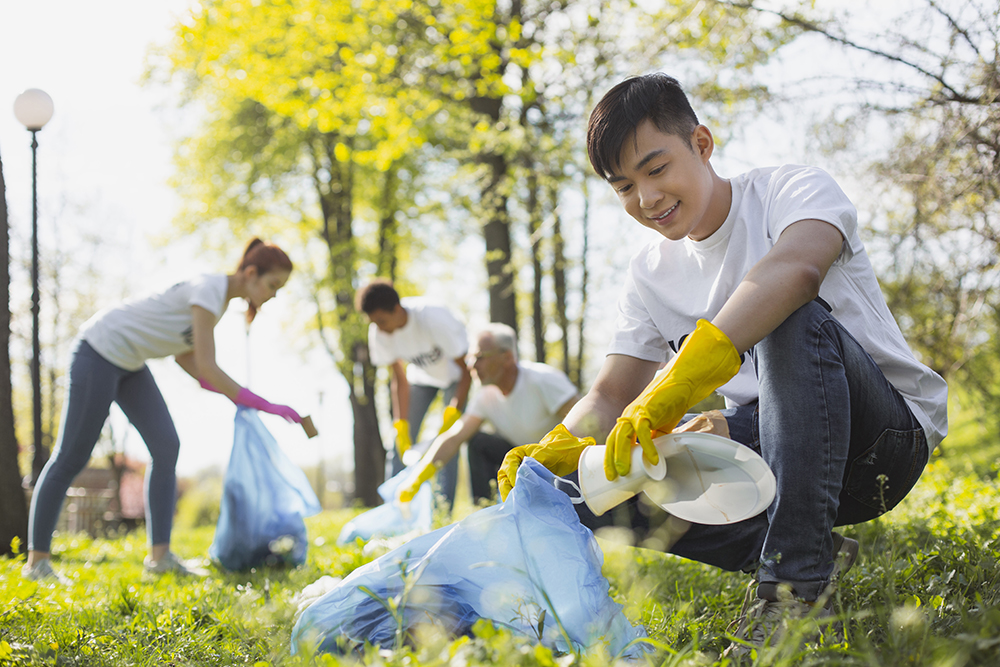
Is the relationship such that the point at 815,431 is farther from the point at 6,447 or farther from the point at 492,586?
the point at 6,447

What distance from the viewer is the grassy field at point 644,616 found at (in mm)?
972

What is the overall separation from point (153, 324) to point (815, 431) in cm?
289

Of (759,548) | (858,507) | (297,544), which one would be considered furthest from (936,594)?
(297,544)

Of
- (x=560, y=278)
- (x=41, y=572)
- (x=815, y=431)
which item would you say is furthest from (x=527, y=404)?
(x=560, y=278)

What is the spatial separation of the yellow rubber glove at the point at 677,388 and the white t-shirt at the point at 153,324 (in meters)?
2.50

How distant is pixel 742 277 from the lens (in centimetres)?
170

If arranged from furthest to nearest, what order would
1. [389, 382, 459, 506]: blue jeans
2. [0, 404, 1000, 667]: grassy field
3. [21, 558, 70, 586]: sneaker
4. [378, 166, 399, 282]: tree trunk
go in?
[378, 166, 399, 282]: tree trunk → [389, 382, 459, 506]: blue jeans → [21, 558, 70, 586]: sneaker → [0, 404, 1000, 667]: grassy field

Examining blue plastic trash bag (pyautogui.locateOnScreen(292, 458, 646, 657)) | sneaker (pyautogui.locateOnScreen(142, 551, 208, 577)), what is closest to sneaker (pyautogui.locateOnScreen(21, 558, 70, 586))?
sneaker (pyautogui.locateOnScreen(142, 551, 208, 577))

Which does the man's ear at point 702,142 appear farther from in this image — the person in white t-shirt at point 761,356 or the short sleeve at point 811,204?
the short sleeve at point 811,204

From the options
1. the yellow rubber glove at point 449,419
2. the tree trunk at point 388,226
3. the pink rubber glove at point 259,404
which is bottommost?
the yellow rubber glove at point 449,419

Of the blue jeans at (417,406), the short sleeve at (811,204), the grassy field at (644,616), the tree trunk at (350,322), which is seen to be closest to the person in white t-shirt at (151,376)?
the grassy field at (644,616)

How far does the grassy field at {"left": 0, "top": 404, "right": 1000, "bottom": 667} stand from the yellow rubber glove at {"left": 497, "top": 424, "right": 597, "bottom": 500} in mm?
309

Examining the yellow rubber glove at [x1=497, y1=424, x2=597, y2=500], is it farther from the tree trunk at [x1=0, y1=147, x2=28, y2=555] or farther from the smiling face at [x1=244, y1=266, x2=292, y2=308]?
the tree trunk at [x1=0, y1=147, x2=28, y2=555]

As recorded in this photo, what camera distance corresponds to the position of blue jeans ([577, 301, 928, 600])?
129 centimetres
